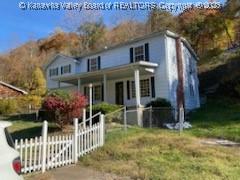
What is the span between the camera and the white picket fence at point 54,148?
32.0 feet

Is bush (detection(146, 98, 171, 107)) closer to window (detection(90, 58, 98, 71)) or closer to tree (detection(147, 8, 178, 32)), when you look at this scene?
window (detection(90, 58, 98, 71))

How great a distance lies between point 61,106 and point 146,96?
780 centimetres

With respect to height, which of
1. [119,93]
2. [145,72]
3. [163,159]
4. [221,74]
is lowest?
[163,159]

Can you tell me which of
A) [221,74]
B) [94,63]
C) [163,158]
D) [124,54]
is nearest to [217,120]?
[124,54]

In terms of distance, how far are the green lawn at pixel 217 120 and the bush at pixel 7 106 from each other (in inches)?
586

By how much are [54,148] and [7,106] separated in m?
20.5

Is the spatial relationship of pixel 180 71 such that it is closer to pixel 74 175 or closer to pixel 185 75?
pixel 185 75

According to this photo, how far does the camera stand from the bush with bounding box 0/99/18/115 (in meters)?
29.8

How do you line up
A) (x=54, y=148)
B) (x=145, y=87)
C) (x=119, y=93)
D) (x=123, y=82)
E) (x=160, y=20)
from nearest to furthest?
1. (x=54, y=148)
2. (x=145, y=87)
3. (x=123, y=82)
4. (x=119, y=93)
5. (x=160, y=20)

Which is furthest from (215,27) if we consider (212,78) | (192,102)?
(192,102)

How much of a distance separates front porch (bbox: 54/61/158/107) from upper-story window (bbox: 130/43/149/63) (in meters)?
1.18

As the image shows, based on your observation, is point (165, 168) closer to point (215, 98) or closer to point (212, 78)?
point (215, 98)

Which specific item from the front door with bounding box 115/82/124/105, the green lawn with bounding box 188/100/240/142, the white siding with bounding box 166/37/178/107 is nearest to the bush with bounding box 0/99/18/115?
the front door with bounding box 115/82/124/105

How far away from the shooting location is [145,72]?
24.5 m
